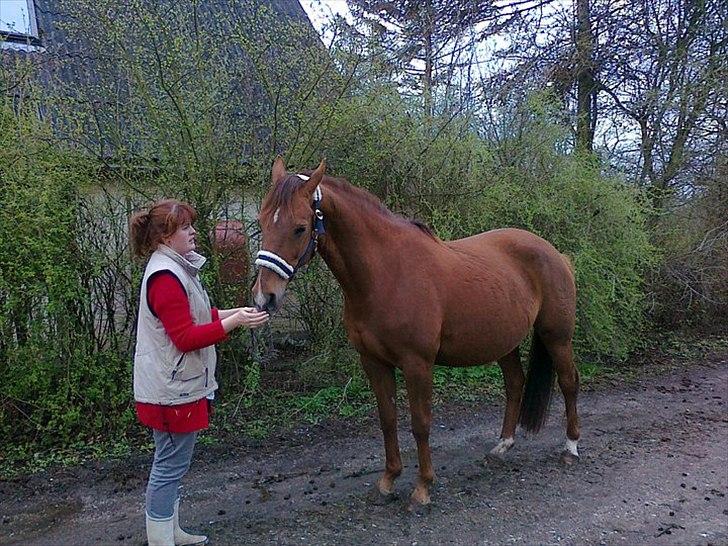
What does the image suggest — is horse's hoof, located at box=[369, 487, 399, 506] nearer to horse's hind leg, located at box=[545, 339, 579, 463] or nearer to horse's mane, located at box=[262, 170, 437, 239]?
horse's hind leg, located at box=[545, 339, 579, 463]

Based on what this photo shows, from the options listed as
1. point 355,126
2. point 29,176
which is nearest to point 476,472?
point 355,126

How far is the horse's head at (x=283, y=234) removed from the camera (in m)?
2.58

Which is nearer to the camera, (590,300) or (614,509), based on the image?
(614,509)

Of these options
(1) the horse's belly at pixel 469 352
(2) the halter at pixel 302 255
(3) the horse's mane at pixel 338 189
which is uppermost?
(3) the horse's mane at pixel 338 189

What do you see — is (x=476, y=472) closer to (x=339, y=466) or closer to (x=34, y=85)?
(x=339, y=466)

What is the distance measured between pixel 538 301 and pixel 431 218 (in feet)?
5.90

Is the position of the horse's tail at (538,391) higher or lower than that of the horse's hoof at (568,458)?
higher

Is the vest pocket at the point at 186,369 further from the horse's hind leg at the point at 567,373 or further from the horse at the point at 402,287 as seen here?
the horse's hind leg at the point at 567,373

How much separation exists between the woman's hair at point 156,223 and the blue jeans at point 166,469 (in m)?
0.86

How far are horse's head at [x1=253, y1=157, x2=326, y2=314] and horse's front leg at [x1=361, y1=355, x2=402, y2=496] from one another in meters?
0.95

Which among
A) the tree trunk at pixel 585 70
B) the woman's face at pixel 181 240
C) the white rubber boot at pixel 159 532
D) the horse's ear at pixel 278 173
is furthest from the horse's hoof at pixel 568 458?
the tree trunk at pixel 585 70

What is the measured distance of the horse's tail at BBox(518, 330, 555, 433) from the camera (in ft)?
14.0

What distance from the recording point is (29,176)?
3.81 metres

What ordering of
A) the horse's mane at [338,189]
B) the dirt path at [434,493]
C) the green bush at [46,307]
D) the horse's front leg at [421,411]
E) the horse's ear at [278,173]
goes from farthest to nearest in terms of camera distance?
the green bush at [46,307] < the horse's front leg at [421,411] < the dirt path at [434,493] < the horse's ear at [278,173] < the horse's mane at [338,189]
